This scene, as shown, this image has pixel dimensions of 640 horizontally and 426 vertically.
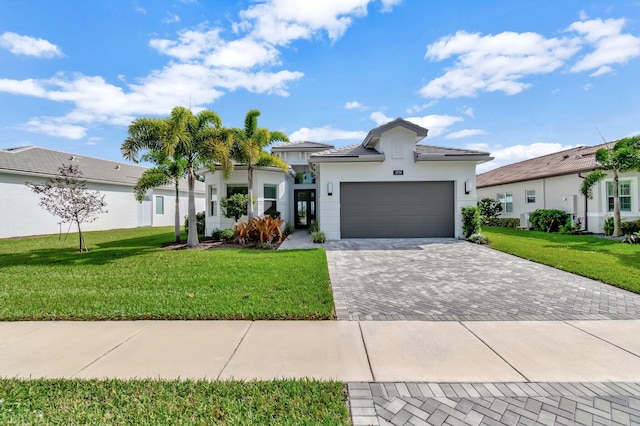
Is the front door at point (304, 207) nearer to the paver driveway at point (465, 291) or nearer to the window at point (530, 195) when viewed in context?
the paver driveway at point (465, 291)

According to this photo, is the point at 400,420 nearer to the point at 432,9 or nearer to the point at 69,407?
the point at 69,407

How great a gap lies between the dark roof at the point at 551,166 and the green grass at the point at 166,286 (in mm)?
16318

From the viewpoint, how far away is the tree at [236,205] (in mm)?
13375

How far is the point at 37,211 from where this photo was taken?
1680cm

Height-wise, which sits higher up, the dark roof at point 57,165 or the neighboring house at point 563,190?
the dark roof at point 57,165

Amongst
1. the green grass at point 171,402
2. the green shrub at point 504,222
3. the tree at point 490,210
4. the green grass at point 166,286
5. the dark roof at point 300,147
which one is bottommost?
the green grass at point 171,402

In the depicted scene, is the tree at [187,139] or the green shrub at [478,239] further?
the green shrub at [478,239]

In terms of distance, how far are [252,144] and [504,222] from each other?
770 inches

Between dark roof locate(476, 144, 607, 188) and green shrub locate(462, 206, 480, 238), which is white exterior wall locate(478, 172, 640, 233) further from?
green shrub locate(462, 206, 480, 238)

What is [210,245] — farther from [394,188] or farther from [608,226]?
[608,226]

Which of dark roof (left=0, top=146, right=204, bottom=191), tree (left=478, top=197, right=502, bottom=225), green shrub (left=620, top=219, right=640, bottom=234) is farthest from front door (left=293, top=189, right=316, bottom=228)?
green shrub (left=620, top=219, right=640, bottom=234)

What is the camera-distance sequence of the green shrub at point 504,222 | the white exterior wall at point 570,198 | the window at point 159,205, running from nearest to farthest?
the white exterior wall at point 570,198 < the green shrub at point 504,222 < the window at point 159,205

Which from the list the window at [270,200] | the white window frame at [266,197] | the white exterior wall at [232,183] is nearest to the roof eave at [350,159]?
the white exterior wall at [232,183]

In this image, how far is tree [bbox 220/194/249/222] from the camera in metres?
13.4
